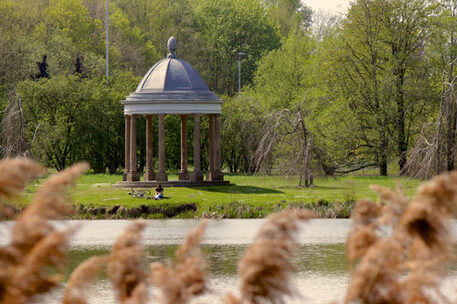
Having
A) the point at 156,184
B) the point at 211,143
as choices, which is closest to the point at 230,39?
the point at 211,143

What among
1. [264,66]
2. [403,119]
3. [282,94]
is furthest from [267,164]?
[264,66]

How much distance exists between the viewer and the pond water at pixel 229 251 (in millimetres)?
15438

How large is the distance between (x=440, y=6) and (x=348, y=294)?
4711 centimetres

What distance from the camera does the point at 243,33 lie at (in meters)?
77.1

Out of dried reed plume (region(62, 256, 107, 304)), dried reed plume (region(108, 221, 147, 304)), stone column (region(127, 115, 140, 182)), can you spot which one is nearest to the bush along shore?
stone column (region(127, 115, 140, 182))

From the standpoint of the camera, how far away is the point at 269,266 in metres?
4.45

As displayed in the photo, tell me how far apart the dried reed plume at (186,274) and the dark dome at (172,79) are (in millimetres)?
33340

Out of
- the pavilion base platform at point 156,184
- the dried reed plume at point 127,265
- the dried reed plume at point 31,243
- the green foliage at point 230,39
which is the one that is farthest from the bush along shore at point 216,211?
the green foliage at point 230,39

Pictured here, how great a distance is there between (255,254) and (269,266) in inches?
3.6

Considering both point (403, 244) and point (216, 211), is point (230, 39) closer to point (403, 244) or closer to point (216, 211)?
point (216, 211)

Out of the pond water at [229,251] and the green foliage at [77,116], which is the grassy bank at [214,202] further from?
the green foliage at [77,116]

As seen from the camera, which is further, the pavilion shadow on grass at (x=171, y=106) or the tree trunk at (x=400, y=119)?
the tree trunk at (x=400, y=119)

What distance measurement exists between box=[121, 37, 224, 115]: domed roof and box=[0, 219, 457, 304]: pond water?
8860 mm

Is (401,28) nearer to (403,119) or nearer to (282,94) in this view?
(403,119)
